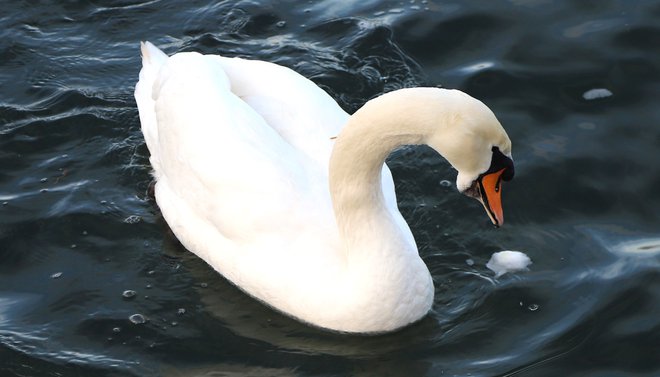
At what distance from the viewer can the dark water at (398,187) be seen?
24.6 ft

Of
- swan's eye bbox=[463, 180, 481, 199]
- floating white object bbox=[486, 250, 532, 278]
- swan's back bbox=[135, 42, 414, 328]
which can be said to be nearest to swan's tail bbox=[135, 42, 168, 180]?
swan's back bbox=[135, 42, 414, 328]

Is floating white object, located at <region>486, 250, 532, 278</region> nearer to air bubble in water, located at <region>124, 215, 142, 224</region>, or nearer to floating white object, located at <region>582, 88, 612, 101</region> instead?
floating white object, located at <region>582, 88, 612, 101</region>

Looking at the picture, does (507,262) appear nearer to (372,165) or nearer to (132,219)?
(372,165)

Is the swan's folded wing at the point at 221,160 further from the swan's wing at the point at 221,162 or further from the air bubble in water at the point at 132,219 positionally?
the air bubble in water at the point at 132,219

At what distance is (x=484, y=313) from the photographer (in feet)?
25.2

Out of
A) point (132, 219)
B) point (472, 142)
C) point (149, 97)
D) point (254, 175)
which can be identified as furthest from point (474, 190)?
point (149, 97)

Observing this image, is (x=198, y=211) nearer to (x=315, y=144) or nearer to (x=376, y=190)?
(x=315, y=144)

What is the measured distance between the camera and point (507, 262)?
320 inches

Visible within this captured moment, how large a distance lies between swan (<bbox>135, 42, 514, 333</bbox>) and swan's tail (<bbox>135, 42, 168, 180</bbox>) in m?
0.40

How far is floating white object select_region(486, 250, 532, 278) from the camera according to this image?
809cm

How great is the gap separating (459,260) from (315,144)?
1.20 meters

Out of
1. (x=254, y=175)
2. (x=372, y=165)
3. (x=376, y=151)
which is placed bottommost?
(x=254, y=175)

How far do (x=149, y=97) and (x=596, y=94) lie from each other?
345 cm

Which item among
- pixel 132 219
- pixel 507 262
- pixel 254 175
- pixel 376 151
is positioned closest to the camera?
pixel 376 151
